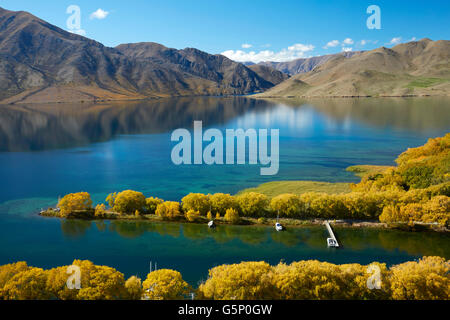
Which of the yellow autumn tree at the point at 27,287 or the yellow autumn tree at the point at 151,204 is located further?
the yellow autumn tree at the point at 151,204

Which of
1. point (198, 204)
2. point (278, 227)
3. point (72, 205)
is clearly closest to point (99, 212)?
point (72, 205)

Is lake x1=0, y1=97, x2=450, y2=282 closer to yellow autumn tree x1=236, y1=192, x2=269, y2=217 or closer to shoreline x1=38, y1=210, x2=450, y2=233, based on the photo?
shoreline x1=38, y1=210, x2=450, y2=233

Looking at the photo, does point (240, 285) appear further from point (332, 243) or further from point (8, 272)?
point (8, 272)

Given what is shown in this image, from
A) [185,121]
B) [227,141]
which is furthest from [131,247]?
[185,121]

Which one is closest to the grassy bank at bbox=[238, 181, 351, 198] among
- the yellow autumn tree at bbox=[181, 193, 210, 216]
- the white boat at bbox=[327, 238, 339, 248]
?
the yellow autumn tree at bbox=[181, 193, 210, 216]

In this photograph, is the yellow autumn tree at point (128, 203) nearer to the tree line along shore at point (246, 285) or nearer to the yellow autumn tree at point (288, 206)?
the yellow autumn tree at point (288, 206)

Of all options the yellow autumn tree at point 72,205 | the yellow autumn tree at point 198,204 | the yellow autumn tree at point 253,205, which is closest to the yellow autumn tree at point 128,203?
the yellow autumn tree at point 72,205

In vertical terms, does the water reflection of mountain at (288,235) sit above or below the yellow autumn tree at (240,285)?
below
